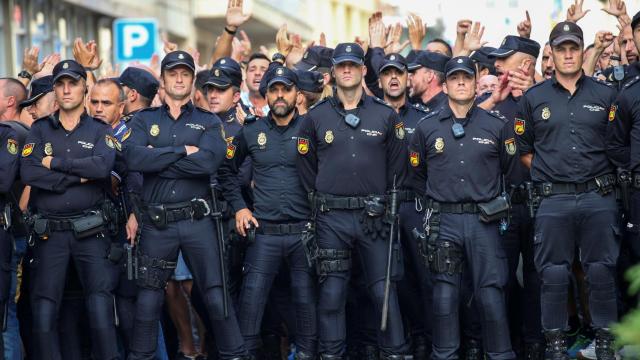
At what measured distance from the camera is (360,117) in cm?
960

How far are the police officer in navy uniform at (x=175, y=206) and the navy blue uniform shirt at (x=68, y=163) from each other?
8.5 inches

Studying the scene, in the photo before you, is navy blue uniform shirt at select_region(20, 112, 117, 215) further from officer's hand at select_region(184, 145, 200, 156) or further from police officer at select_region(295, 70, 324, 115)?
police officer at select_region(295, 70, 324, 115)

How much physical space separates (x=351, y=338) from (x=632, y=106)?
3.01 m

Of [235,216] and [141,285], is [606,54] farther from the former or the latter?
[141,285]

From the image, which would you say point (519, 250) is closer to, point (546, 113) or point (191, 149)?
point (546, 113)

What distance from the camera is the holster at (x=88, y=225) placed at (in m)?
9.24

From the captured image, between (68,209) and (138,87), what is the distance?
2.03 m

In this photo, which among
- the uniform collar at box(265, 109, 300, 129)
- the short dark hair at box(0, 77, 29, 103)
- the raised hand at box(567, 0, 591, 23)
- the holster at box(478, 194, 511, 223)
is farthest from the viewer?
the raised hand at box(567, 0, 591, 23)

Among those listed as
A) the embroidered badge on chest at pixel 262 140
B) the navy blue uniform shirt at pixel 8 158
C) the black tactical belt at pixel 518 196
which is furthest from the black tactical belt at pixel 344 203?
the navy blue uniform shirt at pixel 8 158

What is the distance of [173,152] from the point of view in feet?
30.4

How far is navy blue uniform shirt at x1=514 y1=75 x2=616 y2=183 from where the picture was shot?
29.9 feet

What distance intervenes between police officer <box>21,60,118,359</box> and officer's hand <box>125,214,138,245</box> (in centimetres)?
20

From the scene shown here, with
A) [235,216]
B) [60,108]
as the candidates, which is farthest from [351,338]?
[60,108]

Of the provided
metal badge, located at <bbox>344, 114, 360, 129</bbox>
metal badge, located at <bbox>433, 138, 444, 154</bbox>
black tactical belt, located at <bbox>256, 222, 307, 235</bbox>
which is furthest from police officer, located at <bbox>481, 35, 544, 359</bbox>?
black tactical belt, located at <bbox>256, 222, 307, 235</bbox>
